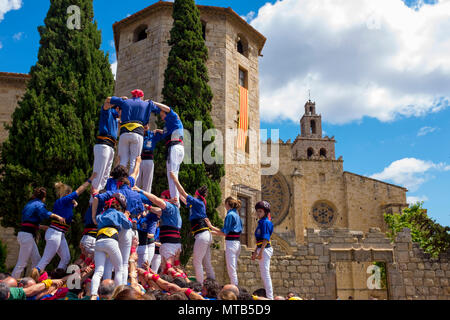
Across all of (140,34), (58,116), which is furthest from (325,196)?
(58,116)

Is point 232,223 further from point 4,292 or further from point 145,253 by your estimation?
point 4,292

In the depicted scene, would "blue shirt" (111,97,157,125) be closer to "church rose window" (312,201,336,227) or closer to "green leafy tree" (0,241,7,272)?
"green leafy tree" (0,241,7,272)

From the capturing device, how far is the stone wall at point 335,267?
1371 centimetres

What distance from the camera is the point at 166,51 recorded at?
16406 mm

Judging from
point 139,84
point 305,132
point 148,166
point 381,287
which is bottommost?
point 381,287

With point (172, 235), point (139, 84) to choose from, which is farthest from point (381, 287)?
point (172, 235)

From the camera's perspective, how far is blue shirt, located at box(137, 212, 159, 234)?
21.2 ft

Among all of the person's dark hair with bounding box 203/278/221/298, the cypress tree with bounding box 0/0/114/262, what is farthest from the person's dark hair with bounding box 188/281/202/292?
the cypress tree with bounding box 0/0/114/262

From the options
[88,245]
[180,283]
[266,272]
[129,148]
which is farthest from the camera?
[266,272]

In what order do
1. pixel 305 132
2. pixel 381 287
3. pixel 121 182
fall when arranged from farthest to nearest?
pixel 305 132, pixel 381 287, pixel 121 182

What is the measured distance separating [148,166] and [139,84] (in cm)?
1029

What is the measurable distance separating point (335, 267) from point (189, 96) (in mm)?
8655

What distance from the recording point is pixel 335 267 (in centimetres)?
1409
